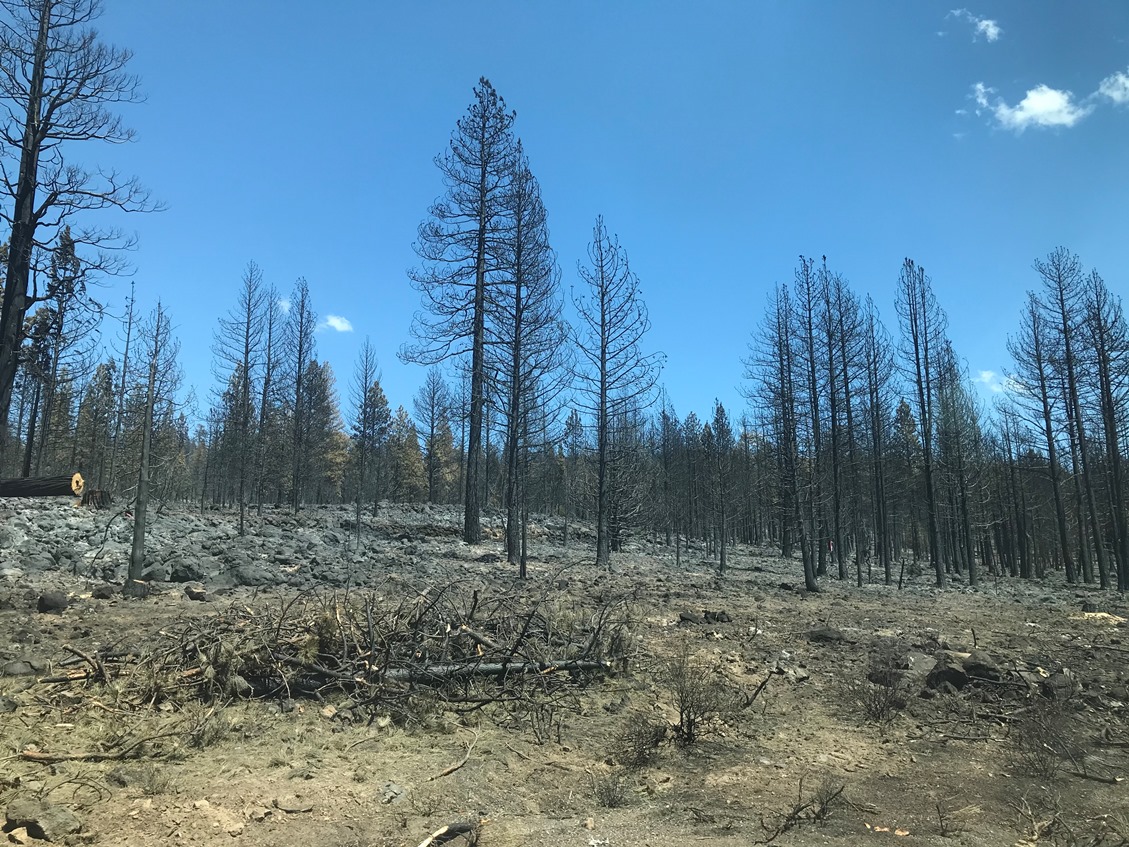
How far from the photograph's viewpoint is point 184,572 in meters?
13.2

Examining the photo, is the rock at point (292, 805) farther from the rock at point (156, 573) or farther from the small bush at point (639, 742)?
the rock at point (156, 573)

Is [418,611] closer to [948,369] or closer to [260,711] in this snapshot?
[260,711]

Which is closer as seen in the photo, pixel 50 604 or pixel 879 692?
pixel 879 692

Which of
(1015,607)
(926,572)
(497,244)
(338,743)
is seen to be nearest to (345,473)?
(497,244)

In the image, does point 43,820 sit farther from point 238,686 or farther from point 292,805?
point 238,686

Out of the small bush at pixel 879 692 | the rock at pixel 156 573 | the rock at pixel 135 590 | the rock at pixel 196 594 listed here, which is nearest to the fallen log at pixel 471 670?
the small bush at pixel 879 692

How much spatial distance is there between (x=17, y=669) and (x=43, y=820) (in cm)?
336

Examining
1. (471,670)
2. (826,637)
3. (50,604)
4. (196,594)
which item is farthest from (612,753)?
(50,604)

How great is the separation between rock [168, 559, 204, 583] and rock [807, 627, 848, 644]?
11.5 meters

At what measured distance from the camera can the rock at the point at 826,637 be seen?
10367 mm

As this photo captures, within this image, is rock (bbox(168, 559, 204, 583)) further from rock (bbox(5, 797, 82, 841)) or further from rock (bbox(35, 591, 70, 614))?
rock (bbox(5, 797, 82, 841))

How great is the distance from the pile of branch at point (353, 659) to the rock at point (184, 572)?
5901mm

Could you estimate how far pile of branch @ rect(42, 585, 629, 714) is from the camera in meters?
6.54

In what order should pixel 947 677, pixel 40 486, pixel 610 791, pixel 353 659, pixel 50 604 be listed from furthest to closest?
pixel 40 486
pixel 50 604
pixel 947 677
pixel 353 659
pixel 610 791
